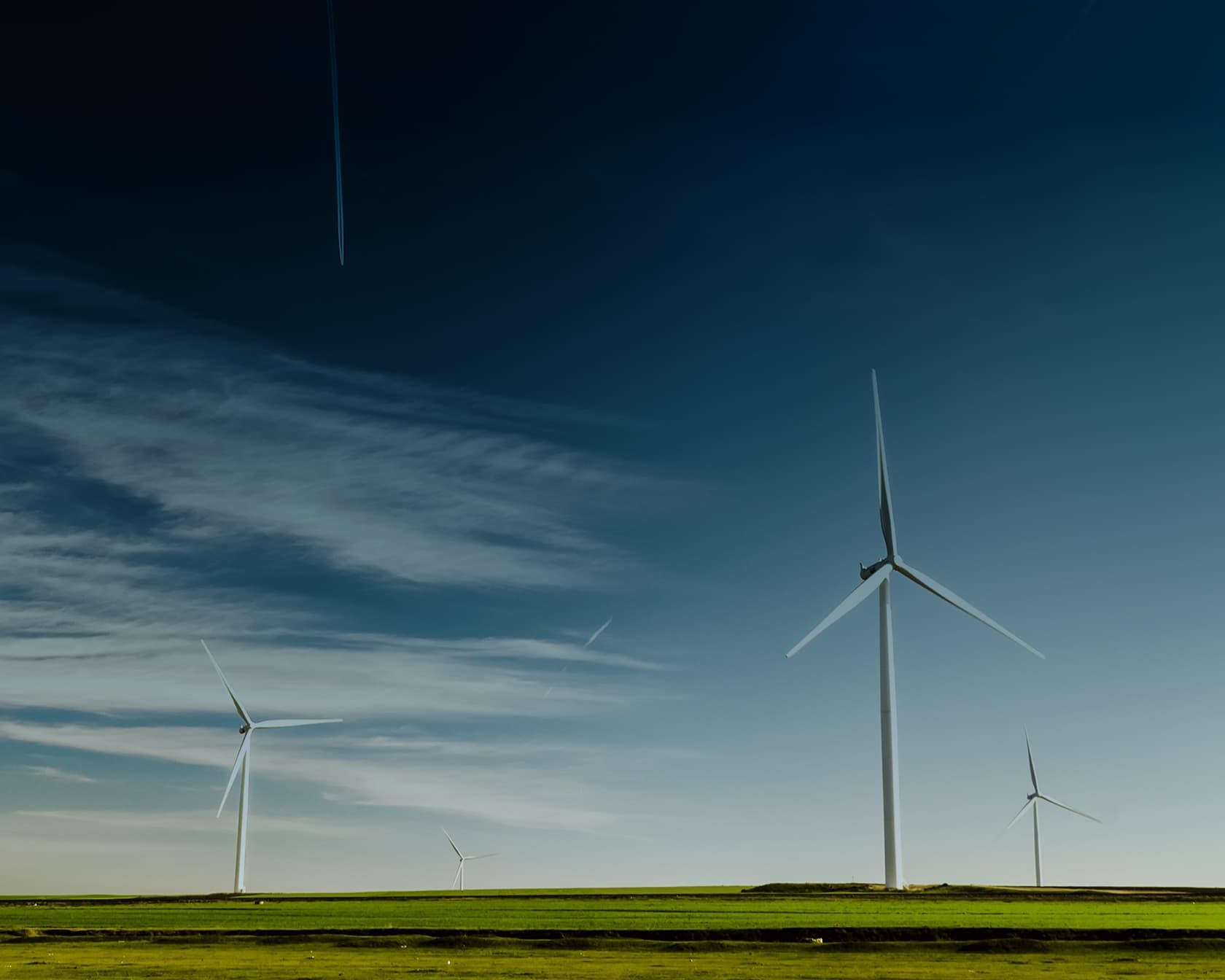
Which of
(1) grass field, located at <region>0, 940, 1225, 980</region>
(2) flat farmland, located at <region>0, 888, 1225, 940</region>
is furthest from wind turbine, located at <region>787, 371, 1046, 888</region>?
(1) grass field, located at <region>0, 940, 1225, 980</region>

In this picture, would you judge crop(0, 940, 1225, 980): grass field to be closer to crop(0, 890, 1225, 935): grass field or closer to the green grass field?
the green grass field

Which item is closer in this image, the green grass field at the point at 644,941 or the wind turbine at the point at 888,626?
the green grass field at the point at 644,941

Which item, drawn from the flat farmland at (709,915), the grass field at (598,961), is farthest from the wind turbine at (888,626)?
the grass field at (598,961)

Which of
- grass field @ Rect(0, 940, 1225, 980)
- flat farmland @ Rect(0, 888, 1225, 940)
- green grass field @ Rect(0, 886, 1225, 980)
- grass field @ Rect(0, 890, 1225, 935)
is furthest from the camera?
grass field @ Rect(0, 890, 1225, 935)

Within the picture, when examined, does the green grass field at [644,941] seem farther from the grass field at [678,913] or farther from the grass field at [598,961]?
the grass field at [678,913]

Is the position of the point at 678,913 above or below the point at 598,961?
above

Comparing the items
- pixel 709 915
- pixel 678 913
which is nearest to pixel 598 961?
pixel 709 915

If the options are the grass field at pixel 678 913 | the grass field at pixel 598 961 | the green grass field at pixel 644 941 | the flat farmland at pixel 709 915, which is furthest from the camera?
the grass field at pixel 678 913

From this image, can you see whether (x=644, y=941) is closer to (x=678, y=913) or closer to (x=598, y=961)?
(x=598, y=961)

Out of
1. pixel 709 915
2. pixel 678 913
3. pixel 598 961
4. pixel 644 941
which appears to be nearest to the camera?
pixel 598 961

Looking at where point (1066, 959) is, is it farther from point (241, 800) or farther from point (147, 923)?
point (241, 800)

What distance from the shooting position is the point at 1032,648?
329 feet

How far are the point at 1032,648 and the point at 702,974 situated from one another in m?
68.5

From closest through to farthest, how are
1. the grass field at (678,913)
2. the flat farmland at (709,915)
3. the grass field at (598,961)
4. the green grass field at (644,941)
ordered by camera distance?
the grass field at (598,961) → the green grass field at (644,941) → the flat farmland at (709,915) → the grass field at (678,913)
